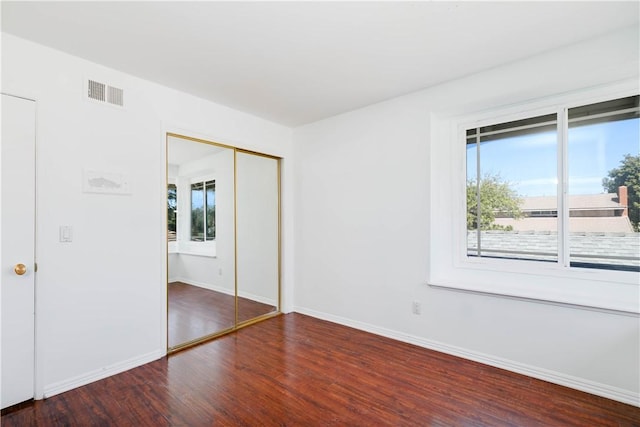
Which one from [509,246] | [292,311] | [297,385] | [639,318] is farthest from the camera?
[292,311]

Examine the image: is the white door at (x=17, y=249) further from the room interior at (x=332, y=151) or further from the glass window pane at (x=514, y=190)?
the glass window pane at (x=514, y=190)

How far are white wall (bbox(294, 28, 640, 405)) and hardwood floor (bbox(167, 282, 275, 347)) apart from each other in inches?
36.9

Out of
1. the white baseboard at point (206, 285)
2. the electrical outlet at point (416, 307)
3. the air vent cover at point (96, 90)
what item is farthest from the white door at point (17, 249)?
the electrical outlet at point (416, 307)

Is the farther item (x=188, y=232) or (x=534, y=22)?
(x=188, y=232)

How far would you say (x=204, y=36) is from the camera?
2137mm

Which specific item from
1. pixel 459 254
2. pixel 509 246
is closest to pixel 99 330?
pixel 459 254

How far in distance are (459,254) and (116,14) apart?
3.37m

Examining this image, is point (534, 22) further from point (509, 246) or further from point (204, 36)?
point (204, 36)

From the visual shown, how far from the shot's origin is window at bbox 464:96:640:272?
2.31m

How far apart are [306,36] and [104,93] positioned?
5.78 feet

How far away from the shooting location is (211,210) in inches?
136

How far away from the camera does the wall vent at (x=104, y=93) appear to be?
2.46 m

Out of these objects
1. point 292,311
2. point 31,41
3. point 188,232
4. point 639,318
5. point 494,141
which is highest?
point 31,41

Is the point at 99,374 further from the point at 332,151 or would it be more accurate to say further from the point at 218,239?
the point at 332,151
